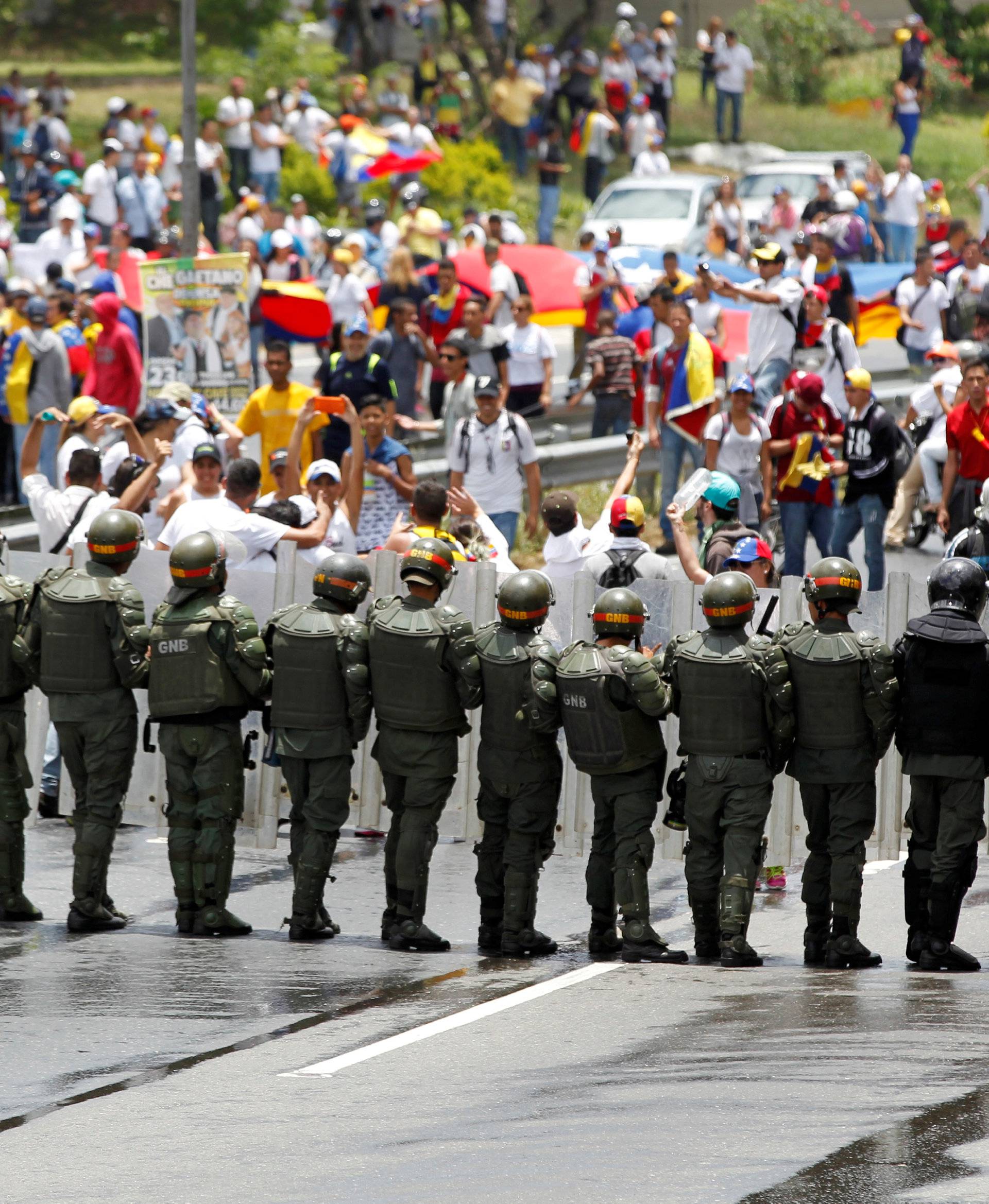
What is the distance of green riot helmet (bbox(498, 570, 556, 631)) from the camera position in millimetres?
8711

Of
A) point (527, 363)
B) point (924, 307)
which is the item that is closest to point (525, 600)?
point (527, 363)

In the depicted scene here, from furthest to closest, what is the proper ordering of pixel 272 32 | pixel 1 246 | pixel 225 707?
pixel 272 32 → pixel 1 246 → pixel 225 707

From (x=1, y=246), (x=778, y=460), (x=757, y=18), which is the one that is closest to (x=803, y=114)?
(x=757, y=18)

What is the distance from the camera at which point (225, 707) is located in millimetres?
9047

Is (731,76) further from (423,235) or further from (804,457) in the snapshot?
(804,457)

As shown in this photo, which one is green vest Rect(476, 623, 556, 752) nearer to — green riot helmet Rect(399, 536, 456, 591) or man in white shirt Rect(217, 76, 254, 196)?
green riot helmet Rect(399, 536, 456, 591)

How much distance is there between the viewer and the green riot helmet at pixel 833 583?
8.43m

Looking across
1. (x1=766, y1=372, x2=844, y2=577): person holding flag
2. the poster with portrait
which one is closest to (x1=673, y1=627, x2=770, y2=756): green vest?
(x1=766, y1=372, x2=844, y2=577): person holding flag

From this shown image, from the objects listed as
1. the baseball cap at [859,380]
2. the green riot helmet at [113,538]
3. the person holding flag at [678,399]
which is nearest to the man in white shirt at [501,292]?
the person holding flag at [678,399]

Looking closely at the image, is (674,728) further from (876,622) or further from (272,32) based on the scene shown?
(272,32)

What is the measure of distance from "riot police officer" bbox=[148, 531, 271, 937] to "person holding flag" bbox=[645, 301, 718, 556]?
6.18 m

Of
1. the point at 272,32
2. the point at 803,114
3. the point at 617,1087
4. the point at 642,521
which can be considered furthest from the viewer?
the point at 803,114

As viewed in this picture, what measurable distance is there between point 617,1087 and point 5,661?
395 cm

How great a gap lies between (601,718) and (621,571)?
1.54 metres
